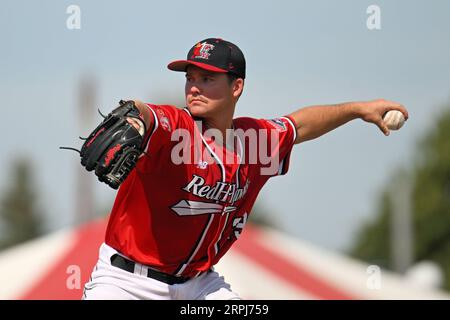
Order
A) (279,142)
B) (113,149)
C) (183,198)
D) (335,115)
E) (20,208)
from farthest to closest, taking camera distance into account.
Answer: (20,208) < (335,115) < (279,142) < (183,198) < (113,149)

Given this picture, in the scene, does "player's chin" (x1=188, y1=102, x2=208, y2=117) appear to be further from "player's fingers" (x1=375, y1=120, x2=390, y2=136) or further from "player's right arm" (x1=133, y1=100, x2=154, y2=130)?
"player's fingers" (x1=375, y1=120, x2=390, y2=136)

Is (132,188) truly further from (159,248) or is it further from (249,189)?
(249,189)

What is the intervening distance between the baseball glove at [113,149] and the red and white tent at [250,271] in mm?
6618

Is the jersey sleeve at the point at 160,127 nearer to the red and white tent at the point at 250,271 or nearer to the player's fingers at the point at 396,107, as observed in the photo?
the player's fingers at the point at 396,107

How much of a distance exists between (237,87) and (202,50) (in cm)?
46

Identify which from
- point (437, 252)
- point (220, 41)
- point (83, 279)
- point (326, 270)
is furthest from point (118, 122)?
point (437, 252)

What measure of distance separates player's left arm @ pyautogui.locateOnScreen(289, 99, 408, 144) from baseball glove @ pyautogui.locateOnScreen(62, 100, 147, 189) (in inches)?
81.8

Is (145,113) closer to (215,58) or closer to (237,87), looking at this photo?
(215,58)

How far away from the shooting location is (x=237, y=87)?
651 cm

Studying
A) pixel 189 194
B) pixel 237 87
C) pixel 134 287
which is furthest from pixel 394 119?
pixel 134 287

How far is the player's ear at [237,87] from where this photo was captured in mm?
6469

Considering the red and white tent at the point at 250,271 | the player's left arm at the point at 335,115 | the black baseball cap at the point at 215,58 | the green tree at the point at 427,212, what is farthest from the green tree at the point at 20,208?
the black baseball cap at the point at 215,58

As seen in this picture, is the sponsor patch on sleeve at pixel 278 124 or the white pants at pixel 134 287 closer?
the white pants at pixel 134 287
